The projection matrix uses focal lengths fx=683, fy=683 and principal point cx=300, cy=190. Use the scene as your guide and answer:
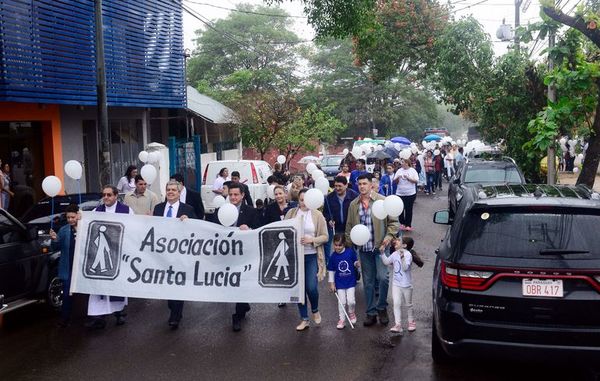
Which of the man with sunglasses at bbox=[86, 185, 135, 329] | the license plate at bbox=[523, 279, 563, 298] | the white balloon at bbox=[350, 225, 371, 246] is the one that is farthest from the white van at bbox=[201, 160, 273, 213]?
the license plate at bbox=[523, 279, 563, 298]

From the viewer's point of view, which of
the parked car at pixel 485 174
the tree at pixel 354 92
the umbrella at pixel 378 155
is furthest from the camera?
the tree at pixel 354 92

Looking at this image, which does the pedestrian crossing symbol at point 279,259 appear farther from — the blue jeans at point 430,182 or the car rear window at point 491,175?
the blue jeans at point 430,182

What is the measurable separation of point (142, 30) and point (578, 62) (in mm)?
12611

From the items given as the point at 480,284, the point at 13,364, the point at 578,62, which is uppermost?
the point at 578,62

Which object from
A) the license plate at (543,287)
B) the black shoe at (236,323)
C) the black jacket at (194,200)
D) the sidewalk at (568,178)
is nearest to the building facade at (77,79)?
the black jacket at (194,200)

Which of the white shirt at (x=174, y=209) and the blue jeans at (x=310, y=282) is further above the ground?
the white shirt at (x=174, y=209)

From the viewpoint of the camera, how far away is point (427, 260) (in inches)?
482

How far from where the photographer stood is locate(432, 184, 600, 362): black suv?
5395mm

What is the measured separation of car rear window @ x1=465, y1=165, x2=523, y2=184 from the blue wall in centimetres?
946

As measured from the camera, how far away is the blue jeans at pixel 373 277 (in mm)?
8188

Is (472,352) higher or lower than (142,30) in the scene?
lower

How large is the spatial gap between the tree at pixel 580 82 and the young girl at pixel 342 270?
6015 millimetres

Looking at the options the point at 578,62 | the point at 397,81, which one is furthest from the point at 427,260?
the point at 397,81

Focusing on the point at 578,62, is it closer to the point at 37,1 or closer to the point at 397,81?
the point at 37,1
